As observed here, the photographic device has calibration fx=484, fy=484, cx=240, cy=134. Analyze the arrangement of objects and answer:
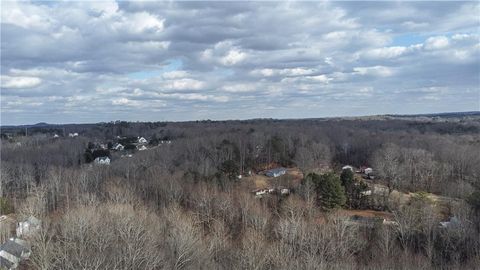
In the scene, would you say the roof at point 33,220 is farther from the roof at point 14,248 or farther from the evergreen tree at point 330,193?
the evergreen tree at point 330,193

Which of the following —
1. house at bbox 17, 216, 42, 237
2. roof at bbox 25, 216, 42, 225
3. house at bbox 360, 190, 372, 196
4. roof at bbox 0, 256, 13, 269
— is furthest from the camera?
house at bbox 360, 190, 372, 196

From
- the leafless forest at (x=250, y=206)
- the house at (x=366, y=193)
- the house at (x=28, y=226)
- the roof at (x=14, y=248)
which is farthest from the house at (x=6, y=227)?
the house at (x=366, y=193)

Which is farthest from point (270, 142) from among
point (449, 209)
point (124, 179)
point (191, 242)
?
point (191, 242)

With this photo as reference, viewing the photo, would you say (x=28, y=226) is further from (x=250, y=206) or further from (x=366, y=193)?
(x=366, y=193)

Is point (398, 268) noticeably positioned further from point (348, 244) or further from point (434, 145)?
point (434, 145)

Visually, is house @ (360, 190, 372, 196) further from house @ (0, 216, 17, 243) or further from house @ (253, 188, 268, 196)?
house @ (0, 216, 17, 243)

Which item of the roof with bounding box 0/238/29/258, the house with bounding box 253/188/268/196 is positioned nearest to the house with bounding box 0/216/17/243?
the roof with bounding box 0/238/29/258
